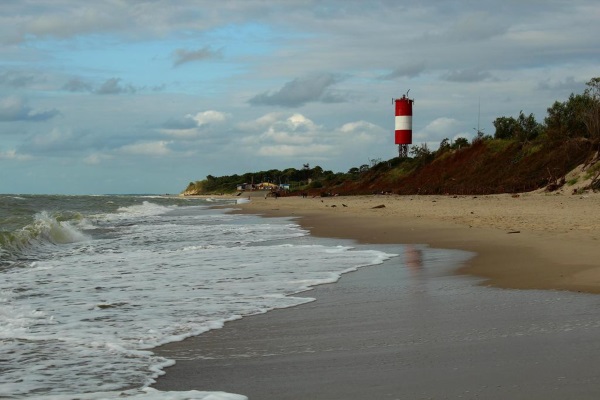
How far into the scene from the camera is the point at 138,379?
4645 millimetres

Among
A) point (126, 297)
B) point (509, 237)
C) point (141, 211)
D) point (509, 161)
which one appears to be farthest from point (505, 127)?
point (126, 297)

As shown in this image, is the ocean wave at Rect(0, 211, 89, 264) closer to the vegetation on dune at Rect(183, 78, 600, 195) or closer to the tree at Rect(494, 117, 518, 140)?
the vegetation on dune at Rect(183, 78, 600, 195)

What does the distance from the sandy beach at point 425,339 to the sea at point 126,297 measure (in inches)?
13.6

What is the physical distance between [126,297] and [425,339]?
4.20 m

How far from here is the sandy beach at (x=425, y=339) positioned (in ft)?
13.6

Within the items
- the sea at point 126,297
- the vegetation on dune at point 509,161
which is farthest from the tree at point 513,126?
the sea at point 126,297

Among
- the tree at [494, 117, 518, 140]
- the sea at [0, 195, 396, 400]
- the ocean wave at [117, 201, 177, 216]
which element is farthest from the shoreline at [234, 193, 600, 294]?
the tree at [494, 117, 518, 140]

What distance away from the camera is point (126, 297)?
323 inches

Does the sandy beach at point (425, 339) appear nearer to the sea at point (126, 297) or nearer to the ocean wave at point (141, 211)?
the sea at point (126, 297)

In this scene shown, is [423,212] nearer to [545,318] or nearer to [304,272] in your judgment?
[304,272]

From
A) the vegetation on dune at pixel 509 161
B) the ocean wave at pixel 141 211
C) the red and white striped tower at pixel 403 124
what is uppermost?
the red and white striped tower at pixel 403 124

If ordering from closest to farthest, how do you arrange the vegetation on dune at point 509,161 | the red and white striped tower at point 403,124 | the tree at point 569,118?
the vegetation on dune at point 509,161 < the tree at point 569,118 < the red and white striped tower at point 403,124

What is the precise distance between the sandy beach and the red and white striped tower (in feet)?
176

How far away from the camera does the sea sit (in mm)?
4750
